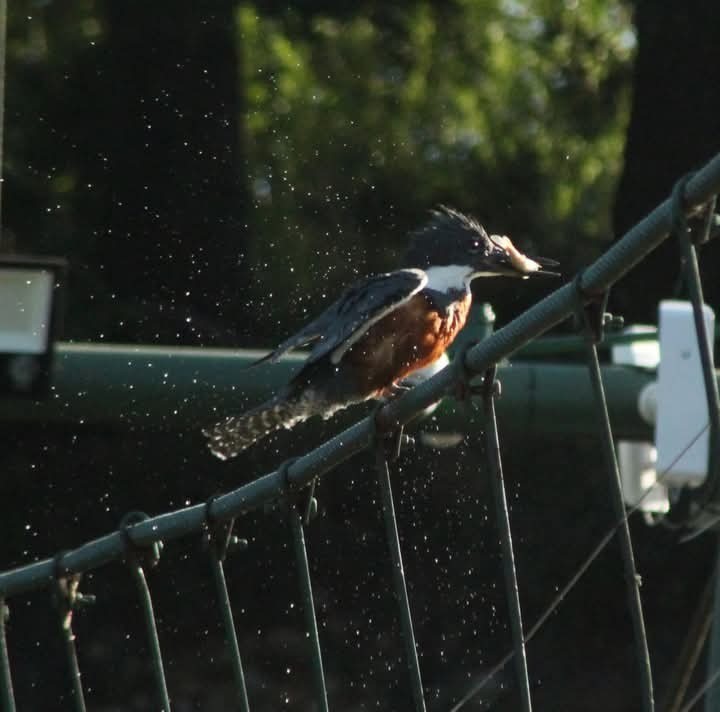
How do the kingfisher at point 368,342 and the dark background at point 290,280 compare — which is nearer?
the kingfisher at point 368,342

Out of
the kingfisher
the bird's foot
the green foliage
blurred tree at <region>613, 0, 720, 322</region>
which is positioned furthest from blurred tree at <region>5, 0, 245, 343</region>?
the bird's foot

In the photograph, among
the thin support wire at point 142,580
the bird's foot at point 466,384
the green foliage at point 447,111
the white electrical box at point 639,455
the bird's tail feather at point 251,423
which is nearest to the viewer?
the bird's foot at point 466,384

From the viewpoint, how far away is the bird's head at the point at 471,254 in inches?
133

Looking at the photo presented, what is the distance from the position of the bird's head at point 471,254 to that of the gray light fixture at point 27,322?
751 millimetres

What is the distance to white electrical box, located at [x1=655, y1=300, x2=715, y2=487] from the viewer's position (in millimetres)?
3449

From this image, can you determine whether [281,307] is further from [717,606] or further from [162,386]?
[717,606]

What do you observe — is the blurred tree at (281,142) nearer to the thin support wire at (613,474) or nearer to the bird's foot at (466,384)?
the bird's foot at (466,384)

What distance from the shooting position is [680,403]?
3.54 m

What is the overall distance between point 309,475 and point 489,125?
27.0ft

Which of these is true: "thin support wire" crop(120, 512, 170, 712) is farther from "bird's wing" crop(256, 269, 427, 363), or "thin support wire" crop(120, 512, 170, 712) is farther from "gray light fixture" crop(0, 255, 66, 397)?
"gray light fixture" crop(0, 255, 66, 397)

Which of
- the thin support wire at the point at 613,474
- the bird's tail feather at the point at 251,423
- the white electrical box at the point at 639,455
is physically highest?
the thin support wire at the point at 613,474

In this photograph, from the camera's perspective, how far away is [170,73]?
757cm

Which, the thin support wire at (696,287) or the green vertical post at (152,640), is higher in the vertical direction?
the thin support wire at (696,287)

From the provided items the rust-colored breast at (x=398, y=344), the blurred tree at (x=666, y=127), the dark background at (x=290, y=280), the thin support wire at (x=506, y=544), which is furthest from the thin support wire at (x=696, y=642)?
the blurred tree at (x=666, y=127)
